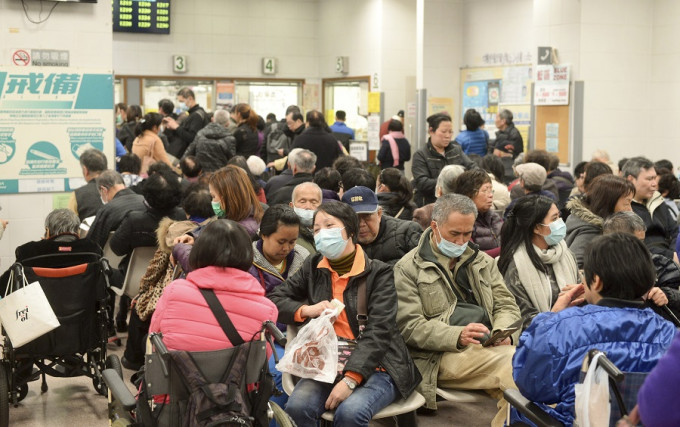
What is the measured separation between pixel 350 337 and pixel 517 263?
110 cm

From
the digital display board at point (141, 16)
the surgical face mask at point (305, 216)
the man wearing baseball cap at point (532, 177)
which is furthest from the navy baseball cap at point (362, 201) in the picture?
the digital display board at point (141, 16)

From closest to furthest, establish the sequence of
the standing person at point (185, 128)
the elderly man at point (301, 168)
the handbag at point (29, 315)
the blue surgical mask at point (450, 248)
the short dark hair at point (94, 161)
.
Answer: the blue surgical mask at point (450, 248), the handbag at point (29, 315), the short dark hair at point (94, 161), the elderly man at point (301, 168), the standing person at point (185, 128)

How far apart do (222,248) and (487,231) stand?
2.54m

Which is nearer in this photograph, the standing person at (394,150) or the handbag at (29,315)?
the handbag at (29,315)

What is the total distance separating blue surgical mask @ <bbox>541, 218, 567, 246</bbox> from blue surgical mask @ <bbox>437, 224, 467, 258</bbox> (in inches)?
21.8

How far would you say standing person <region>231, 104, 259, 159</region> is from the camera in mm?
10898

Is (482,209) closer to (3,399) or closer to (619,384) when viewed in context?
(619,384)

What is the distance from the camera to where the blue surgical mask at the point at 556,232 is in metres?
4.52

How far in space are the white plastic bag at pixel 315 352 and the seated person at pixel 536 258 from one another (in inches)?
49.3

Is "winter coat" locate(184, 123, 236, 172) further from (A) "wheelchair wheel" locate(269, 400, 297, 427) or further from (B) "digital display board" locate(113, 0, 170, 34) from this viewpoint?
(B) "digital display board" locate(113, 0, 170, 34)

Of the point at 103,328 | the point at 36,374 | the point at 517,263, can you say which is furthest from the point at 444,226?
the point at 36,374

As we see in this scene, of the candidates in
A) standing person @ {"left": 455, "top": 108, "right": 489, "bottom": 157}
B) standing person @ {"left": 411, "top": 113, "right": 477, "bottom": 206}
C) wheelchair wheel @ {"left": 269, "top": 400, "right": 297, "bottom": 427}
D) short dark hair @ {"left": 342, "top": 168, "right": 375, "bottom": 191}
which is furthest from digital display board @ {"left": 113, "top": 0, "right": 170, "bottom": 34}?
wheelchair wheel @ {"left": 269, "top": 400, "right": 297, "bottom": 427}

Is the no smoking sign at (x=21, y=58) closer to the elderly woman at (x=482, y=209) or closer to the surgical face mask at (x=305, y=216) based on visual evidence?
the surgical face mask at (x=305, y=216)

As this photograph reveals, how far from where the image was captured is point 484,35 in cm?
1435
